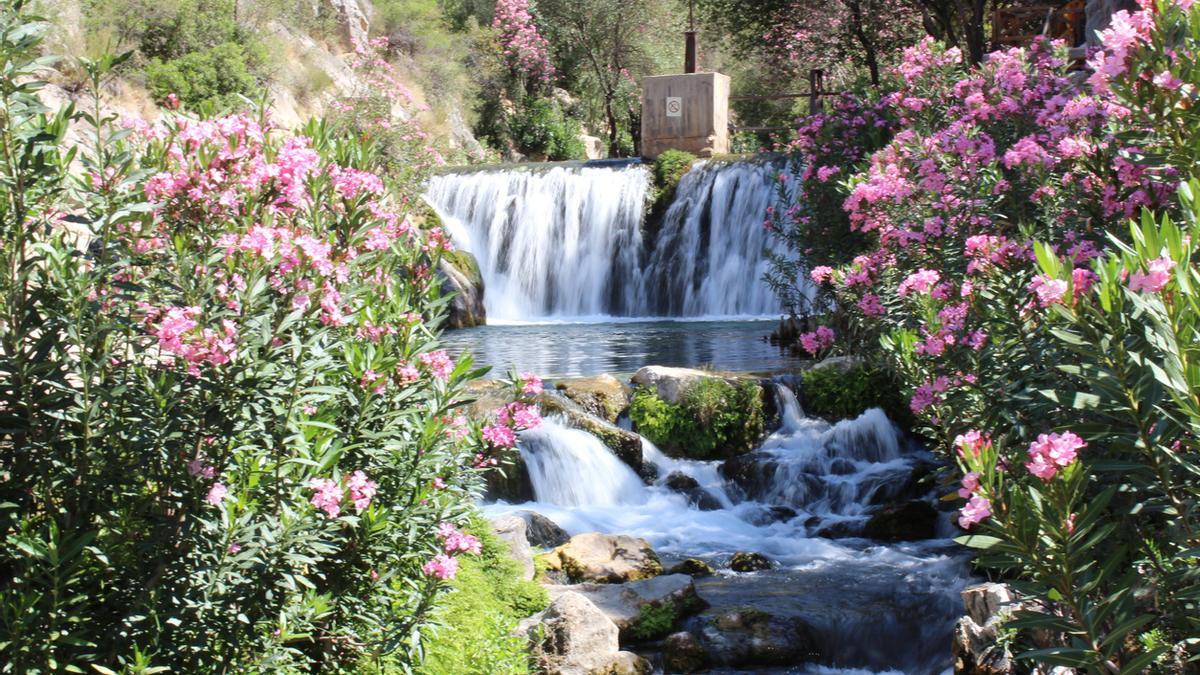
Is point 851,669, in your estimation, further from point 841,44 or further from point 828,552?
point 841,44

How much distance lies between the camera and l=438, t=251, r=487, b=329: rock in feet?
65.2

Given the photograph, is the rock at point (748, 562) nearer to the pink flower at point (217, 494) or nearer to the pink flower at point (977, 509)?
the pink flower at point (217, 494)

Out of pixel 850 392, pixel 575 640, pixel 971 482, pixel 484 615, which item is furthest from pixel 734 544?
pixel 971 482

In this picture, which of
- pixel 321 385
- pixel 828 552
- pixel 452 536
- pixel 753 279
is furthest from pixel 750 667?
pixel 753 279

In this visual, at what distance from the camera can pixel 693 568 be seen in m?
7.88

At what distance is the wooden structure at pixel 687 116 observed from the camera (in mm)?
23312

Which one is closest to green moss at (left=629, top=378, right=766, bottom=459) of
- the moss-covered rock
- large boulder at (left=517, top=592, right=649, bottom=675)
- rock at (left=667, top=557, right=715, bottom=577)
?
the moss-covered rock

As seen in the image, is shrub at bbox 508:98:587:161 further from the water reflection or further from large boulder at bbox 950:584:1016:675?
large boulder at bbox 950:584:1016:675

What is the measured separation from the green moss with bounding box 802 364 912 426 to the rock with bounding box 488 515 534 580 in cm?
463

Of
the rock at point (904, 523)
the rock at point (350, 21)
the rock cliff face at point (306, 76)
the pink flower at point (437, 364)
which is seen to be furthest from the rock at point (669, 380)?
the rock at point (350, 21)

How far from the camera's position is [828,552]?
8375 mm

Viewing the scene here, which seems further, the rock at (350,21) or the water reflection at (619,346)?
the rock at (350,21)

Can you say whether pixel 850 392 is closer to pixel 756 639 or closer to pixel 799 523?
pixel 799 523

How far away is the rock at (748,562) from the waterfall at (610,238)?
456 inches
